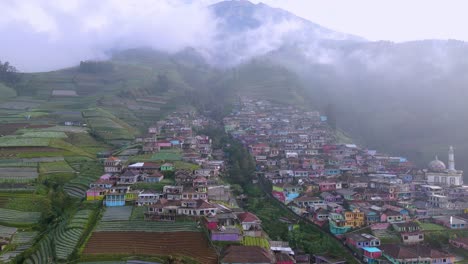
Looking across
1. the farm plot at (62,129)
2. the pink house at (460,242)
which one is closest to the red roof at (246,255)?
the pink house at (460,242)

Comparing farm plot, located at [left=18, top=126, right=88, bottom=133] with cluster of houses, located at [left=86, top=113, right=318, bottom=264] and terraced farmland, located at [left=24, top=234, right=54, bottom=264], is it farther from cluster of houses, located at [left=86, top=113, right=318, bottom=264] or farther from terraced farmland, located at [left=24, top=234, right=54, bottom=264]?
terraced farmland, located at [left=24, top=234, right=54, bottom=264]

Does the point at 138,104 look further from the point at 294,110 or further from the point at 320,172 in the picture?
the point at 320,172

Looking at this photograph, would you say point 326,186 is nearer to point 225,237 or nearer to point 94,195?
point 225,237

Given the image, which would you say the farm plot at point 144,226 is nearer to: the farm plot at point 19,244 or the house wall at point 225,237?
the house wall at point 225,237

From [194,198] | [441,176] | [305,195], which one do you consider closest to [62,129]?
[194,198]

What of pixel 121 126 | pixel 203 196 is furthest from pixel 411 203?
pixel 121 126

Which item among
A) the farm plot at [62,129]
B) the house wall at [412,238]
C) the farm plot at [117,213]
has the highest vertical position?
the farm plot at [62,129]

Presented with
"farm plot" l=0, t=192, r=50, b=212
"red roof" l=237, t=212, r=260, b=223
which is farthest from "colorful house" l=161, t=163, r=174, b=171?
"red roof" l=237, t=212, r=260, b=223
